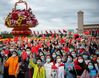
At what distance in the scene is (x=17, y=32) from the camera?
3925cm

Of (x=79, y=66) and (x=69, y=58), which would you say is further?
(x=69, y=58)

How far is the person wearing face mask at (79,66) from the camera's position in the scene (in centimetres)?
1636

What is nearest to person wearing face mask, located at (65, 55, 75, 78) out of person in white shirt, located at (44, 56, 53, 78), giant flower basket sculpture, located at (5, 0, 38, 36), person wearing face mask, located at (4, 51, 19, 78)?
person in white shirt, located at (44, 56, 53, 78)

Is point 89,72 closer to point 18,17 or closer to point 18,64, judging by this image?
point 18,64

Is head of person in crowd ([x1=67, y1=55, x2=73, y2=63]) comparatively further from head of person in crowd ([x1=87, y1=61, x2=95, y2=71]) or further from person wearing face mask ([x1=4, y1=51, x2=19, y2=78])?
person wearing face mask ([x1=4, y1=51, x2=19, y2=78])

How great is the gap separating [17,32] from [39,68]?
76.0 feet

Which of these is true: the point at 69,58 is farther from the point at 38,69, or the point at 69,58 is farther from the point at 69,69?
the point at 38,69

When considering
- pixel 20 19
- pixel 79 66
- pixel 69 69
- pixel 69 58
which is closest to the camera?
pixel 79 66

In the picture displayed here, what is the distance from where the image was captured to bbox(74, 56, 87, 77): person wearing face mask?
16359mm

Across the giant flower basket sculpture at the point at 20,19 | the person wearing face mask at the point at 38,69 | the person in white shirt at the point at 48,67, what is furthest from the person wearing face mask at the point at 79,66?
the giant flower basket sculpture at the point at 20,19

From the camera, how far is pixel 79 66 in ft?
54.0

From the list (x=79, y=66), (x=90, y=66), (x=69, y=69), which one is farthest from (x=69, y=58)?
(x=90, y=66)

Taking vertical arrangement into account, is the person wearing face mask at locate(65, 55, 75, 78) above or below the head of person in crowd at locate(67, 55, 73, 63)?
below

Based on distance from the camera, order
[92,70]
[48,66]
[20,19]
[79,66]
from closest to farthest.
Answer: [92,70], [79,66], [48,66], [20,19]
